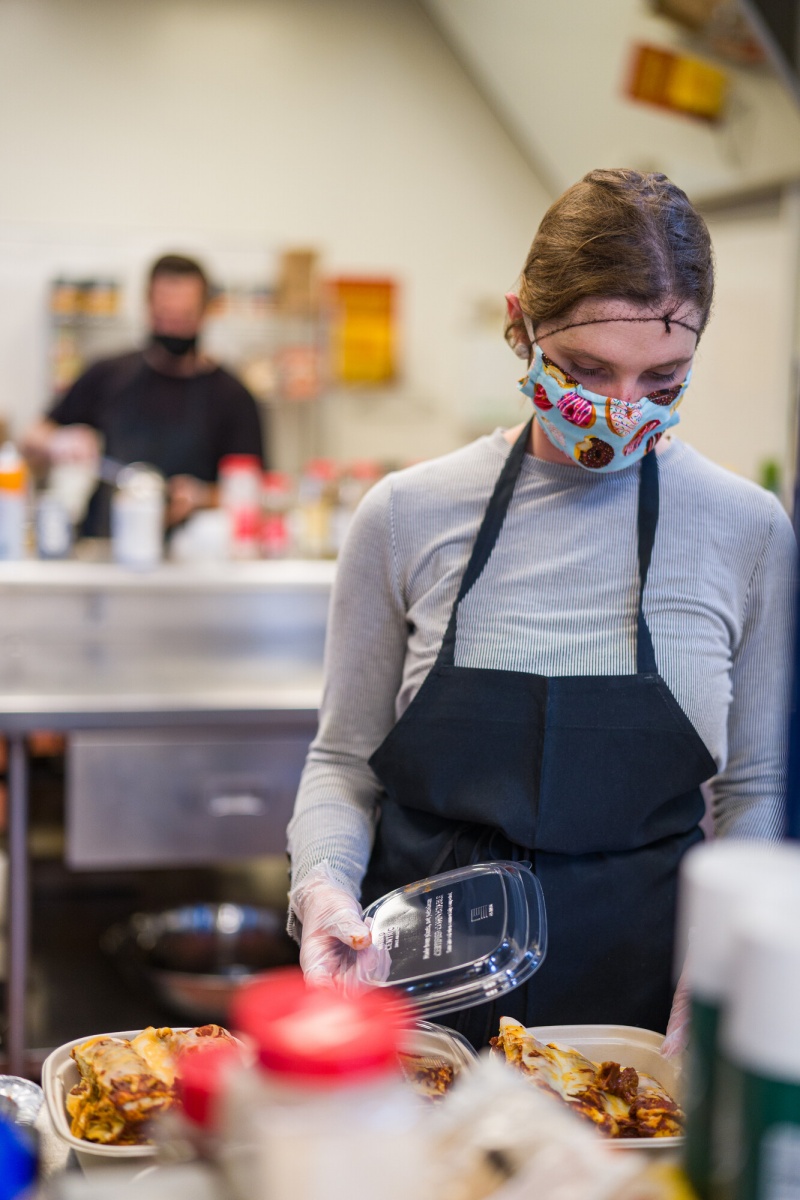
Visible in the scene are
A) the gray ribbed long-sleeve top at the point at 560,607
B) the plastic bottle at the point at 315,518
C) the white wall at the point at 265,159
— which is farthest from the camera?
the white wall at the point at 265,159

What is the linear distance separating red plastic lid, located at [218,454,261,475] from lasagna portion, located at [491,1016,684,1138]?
296 cm

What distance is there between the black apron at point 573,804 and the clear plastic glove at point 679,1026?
0.18m

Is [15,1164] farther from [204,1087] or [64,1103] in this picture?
[64,1103]

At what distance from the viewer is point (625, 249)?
4.25ft

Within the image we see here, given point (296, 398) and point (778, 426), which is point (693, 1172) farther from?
point (296, 398)

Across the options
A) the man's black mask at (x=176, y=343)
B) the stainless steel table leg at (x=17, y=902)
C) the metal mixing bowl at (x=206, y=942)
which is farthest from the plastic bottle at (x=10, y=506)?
Result: the man's black mask at (x=176, y=343)

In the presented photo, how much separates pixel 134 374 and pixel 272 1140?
166 inches

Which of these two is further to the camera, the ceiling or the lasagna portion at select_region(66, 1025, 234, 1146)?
the ceiling

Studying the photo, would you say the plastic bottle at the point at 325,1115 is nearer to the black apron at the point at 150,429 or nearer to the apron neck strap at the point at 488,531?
the apron neck strap at the point at 488,531

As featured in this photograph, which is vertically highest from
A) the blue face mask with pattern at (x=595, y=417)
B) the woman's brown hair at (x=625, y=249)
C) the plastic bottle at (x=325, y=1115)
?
the woman's brown hair at (x=625, y=249)

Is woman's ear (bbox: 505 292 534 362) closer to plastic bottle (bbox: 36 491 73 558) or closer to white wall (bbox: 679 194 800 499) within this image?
plastic bottle (bbox: 36 491 73 558)

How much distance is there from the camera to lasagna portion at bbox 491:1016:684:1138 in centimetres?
93

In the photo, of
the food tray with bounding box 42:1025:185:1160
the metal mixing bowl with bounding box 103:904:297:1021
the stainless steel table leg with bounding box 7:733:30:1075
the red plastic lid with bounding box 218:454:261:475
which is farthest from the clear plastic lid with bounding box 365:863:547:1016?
the red plastic lid with bounding box 218:454:261:475

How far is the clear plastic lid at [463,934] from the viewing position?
107 centimetres
